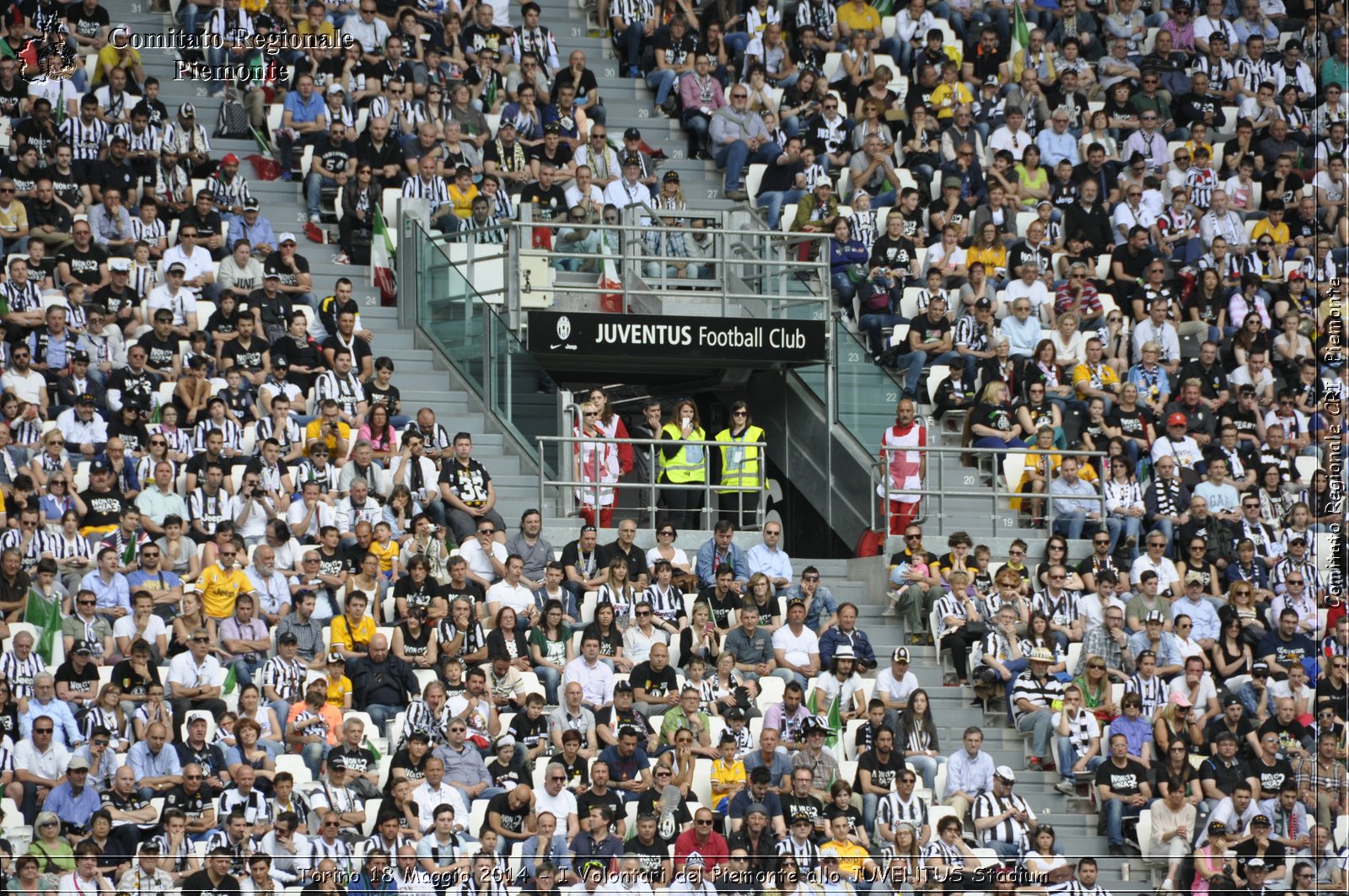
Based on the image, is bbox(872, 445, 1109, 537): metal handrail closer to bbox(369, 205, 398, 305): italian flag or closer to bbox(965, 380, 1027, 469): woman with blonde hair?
bbox(965, 380, 1027, 469): woman with blonde hair

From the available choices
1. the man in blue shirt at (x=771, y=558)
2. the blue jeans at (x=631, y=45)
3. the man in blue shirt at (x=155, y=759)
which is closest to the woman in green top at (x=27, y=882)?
the man in blue shirt at (x=155, y=759)

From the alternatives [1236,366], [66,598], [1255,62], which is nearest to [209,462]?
[66,598]

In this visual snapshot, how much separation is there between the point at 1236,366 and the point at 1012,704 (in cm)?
589

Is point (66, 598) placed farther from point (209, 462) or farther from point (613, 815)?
point (613, 815)

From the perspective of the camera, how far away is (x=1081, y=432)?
23.9 meters

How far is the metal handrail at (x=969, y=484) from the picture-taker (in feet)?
74.2

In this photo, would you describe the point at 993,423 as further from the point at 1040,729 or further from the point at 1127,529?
the point at 1040,729

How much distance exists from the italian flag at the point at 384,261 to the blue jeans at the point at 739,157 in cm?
385

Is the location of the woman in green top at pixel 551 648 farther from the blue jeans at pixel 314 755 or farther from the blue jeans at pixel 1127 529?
the blue jeans at pixel 1127 529

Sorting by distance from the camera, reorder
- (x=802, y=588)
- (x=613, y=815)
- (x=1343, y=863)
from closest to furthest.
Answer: (x=613, y=815), (x=1343, y=863), (x=802, y=588)

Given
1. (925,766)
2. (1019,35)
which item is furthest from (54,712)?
(1019,35)

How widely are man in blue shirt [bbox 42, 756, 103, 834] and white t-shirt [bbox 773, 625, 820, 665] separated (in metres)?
5.76

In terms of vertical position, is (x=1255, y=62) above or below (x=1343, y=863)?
above

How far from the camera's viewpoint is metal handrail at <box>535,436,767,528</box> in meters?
22.0
